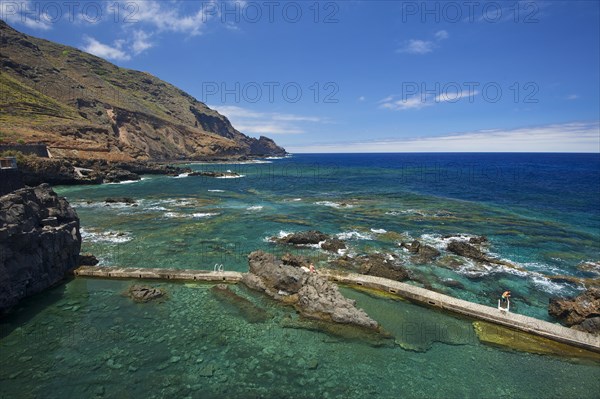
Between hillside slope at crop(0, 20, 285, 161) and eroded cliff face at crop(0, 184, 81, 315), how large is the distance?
Answer: 183ft

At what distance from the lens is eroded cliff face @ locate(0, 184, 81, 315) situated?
1589 centimetres

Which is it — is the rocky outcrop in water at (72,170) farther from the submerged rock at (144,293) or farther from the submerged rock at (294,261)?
the submerged rock at (294,261)

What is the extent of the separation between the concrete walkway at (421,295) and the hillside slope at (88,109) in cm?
6039

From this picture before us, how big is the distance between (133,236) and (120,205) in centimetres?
1715

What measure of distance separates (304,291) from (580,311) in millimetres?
14461

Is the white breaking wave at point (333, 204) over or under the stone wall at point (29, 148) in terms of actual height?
under

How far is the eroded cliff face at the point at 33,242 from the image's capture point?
15.9 meters

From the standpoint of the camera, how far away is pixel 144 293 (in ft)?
58.4

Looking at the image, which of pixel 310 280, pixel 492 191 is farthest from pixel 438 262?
pixel 492 191

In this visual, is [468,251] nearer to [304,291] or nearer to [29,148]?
[304,291]

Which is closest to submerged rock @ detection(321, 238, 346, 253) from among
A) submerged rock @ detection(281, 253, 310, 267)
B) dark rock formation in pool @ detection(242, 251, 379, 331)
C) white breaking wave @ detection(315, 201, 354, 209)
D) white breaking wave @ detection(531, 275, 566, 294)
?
submerged rock @ detection(281, 253, 310, 267)

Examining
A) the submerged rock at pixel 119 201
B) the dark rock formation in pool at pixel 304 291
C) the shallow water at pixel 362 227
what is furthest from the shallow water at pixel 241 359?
the submerged rock at pixel 119 201

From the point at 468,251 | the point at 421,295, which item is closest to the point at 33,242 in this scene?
the point at 421,295

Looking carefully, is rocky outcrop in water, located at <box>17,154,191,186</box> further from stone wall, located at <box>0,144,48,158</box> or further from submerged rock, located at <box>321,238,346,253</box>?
submerged rock, located at <box>321,238,346,253</box>
